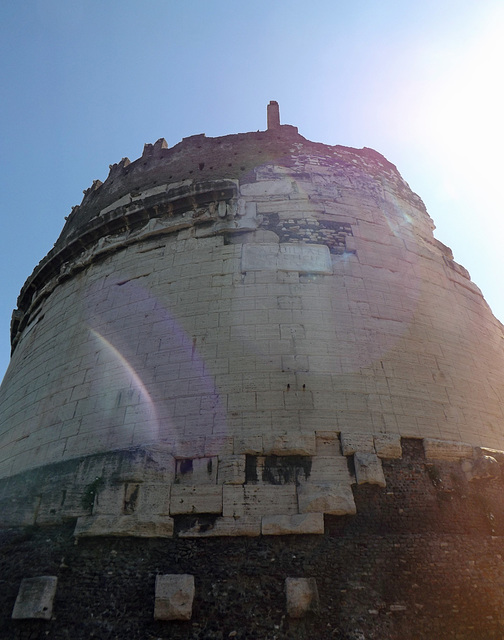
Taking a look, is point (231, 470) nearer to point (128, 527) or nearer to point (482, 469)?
point (128, 527)

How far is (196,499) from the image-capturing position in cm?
486

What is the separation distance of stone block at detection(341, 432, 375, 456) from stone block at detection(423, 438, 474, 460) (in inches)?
27.0

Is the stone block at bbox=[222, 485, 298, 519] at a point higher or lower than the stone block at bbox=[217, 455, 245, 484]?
lower

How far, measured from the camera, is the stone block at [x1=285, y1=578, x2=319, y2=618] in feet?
13.7

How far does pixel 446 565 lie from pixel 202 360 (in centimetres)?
337

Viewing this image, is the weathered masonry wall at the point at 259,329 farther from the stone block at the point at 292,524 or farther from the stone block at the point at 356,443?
the stone block at the point at 292,524

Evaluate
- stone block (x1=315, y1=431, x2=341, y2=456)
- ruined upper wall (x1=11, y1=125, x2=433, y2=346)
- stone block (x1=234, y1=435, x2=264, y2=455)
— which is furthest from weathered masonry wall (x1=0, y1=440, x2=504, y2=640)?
ruined upper wall (x1=11, y1=125, x2=433, y2=346)

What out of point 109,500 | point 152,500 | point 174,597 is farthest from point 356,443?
point 109,500

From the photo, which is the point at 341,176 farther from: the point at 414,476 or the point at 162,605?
the point at 162,605

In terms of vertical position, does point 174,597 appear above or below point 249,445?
below

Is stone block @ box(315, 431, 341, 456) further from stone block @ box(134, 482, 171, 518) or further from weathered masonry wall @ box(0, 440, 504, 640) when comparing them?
stone block @ box(134, 482, 171, 518)

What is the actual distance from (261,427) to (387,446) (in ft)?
4.53

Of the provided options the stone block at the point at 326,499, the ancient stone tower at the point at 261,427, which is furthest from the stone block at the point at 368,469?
the stone block at the point at 326,499

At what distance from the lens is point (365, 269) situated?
7035 millimetres
